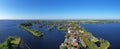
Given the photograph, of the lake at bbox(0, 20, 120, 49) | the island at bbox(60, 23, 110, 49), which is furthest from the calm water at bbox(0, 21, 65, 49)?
the island at bbox(60, 23, 110, 49)

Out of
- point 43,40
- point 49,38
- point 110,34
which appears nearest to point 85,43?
point 43,40

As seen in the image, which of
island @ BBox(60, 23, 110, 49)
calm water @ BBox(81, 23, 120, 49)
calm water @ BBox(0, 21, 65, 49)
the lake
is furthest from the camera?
calm water @ BBox(81, 23, 120, 49)

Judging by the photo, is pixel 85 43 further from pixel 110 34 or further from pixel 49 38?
pixel 110 34

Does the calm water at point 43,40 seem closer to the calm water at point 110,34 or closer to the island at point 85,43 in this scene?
the island at point 85,43

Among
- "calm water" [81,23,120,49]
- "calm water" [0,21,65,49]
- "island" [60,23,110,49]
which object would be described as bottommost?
"calm water" [81,23,120,49]

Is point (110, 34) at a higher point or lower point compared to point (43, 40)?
lower

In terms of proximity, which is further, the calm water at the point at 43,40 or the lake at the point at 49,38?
the lake at the point at 49,38

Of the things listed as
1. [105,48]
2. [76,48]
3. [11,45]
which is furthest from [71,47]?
[11,45]

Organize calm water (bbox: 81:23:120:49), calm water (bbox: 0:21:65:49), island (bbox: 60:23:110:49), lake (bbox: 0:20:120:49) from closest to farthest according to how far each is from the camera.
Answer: island (bbox: 60:23:110:49)
calm water (bbox: 0:21:65:49)
lake (bbox: 0:20:120:49)
calm water (bbox: 81:23:120:49)

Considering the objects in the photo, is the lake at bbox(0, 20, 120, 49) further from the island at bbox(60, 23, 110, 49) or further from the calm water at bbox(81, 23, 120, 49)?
the island at bbox(60, 23, 110, 49)

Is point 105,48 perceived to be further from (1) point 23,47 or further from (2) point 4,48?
(2) point 4,48

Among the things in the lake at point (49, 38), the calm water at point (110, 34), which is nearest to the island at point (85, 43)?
the lake at point (49, 38)
